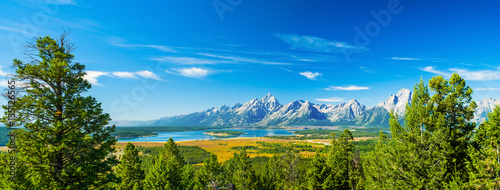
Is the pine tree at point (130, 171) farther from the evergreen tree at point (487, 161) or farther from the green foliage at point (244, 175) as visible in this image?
the evergreen tree at point (487, 161)

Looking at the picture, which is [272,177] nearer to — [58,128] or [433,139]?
[433,139]

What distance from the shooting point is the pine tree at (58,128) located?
10.9m

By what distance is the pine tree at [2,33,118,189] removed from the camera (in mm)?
10906

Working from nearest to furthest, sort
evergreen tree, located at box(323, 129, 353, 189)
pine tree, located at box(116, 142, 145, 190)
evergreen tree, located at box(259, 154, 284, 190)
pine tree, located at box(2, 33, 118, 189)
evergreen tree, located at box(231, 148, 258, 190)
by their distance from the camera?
pine tree, located at box(2, 33, 118, 189)
evergreen tree, located at box(323, 129, 353, 189)
pine tree, located at box(116, 142, 145, 190)
evergreen tree, located at box(231, 148, 258, 190)
evergreen tree, located at box(259, 154, 284, 190)

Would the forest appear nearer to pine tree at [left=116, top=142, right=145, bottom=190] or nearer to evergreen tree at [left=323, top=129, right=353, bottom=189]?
evergreen tree at [left=323, top=129, right=353, bottom=189]

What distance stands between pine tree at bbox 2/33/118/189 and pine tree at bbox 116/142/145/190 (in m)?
18.3

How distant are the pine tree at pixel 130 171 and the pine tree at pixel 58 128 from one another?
59.9ft

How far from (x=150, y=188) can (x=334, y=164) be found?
1045 inches

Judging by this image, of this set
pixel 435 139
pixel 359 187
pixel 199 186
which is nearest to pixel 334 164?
pixel 359 187

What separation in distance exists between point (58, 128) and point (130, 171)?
2065 cm

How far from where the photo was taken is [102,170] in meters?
12.4

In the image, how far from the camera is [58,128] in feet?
37.0

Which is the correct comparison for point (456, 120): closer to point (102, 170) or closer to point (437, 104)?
point (437, 104)

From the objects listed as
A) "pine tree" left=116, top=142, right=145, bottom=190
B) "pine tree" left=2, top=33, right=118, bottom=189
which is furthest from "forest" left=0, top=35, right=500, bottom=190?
"pine tree" left=116, top=142, right=145, bottom=190
